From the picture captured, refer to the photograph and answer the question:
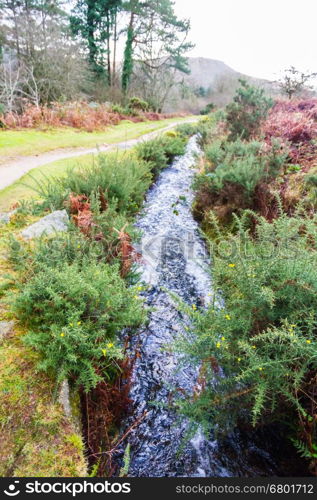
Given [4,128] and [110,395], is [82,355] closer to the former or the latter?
[110,395]

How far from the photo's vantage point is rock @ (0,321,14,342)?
2342 mm

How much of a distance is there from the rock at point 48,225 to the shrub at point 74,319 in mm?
1191

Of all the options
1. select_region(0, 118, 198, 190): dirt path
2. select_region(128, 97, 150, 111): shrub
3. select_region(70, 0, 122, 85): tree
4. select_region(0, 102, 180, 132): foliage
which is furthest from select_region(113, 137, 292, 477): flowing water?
select_region(70, 0, 122, 85): tree

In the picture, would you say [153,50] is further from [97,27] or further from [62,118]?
[62,118]

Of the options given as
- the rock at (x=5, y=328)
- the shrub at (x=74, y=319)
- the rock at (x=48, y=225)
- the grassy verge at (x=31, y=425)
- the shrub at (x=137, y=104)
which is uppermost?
the shrub at (x=137, y=104)

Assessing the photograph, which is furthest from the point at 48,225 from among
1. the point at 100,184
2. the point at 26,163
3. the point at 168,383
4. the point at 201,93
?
the point at 201,93

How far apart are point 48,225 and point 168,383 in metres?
2.62

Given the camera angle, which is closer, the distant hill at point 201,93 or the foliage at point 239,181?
the foliage at point 239,181

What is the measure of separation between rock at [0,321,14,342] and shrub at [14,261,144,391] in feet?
0.35

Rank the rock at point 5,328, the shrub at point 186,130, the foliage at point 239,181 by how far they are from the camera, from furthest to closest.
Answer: the shrub at point 186,130 < the foliage at point 239,181 < the rock at point 5,328

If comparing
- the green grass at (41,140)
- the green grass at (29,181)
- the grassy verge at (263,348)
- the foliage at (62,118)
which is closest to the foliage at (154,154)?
the green grass at (41,140)

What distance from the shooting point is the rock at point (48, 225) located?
12.0 ft

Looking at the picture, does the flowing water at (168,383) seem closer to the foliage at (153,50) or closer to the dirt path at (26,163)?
the dirt path at (26,163)

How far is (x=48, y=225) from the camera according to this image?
3.87 meters
